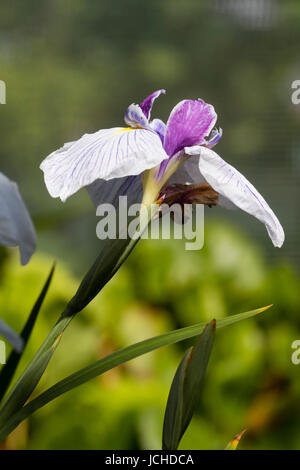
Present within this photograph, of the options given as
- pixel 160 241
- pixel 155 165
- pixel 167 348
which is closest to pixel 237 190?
pixel 155 165

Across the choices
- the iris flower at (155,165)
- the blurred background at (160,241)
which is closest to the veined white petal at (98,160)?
the iris flower at (155,165)

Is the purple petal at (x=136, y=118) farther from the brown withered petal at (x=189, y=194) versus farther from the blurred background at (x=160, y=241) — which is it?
the blurred background at (x=160, y=241)

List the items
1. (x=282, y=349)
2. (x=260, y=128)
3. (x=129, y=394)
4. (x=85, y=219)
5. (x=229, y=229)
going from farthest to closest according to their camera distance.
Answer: (x=260, y=128)
(x=85, y=219)
(x=229, y=229)
(x=282, y=349)
(x=129, y=394)

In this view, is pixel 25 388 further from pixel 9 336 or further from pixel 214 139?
pixel 214 139

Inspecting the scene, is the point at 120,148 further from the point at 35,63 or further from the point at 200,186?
the point at 35,63

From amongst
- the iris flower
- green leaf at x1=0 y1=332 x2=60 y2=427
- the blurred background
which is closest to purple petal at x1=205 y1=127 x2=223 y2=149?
the iris flower

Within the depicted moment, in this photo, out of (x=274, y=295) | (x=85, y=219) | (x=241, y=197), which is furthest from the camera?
(x=85, y=219)

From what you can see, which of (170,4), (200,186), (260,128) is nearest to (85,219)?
(260,128)
